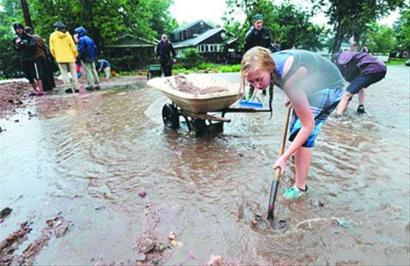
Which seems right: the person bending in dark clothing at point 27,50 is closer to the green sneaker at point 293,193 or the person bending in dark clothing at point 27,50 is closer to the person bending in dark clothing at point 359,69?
the person bending in dark clothing at point 359,69

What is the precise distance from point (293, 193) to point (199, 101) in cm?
185

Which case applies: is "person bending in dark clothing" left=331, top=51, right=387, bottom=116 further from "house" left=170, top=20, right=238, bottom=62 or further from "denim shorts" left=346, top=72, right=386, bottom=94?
"house" left=170, top=20, right=238, bottom=62

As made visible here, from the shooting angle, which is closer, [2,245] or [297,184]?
[2,245]

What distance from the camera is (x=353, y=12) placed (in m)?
28.3

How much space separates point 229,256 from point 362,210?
1326mm

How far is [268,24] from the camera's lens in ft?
104

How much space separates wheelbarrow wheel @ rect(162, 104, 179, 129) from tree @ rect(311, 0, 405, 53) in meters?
26.9

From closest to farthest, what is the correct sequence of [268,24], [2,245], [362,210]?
[2,245] → [362,210] → [268,24]

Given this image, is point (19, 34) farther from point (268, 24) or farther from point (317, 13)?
point (317, 13)

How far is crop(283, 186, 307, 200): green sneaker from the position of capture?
2712 mm

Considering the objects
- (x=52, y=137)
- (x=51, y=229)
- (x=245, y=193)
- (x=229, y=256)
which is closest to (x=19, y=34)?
(x=52, y=137)

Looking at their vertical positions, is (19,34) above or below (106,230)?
above

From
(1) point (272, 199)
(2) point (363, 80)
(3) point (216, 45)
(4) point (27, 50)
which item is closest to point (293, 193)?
(1) point (272, 199)

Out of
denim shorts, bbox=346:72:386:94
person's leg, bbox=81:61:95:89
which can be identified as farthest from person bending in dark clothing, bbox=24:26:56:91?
denim shorts, bbox=346:72:386:94
